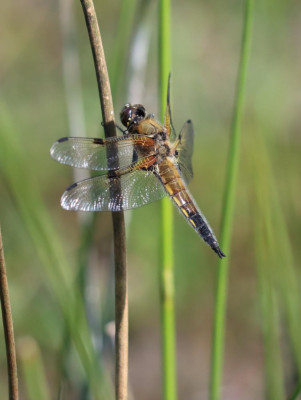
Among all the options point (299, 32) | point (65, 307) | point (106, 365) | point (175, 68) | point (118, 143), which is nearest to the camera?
point (65, 307)

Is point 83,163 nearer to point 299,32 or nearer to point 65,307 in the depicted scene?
point 65,307

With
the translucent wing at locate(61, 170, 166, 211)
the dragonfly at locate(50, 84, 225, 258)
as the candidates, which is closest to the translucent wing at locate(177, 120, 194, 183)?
the dragonfly at locate(50, 84, 225, 258)

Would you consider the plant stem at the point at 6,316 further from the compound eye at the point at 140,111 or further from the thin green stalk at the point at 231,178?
the compound eye at the point at 140,111

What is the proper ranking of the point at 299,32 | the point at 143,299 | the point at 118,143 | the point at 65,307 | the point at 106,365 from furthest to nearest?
the point at 299,32
the point at 143,299
the point at 106,365
the point at 118,143
the point at 65,307

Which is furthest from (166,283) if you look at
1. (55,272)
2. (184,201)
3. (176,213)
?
(176,213)

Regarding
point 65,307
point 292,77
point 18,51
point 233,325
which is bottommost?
point 233,325

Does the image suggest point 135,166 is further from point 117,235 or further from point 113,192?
point 117,235

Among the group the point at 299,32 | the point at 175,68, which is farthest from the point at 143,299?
the point at 299,32
